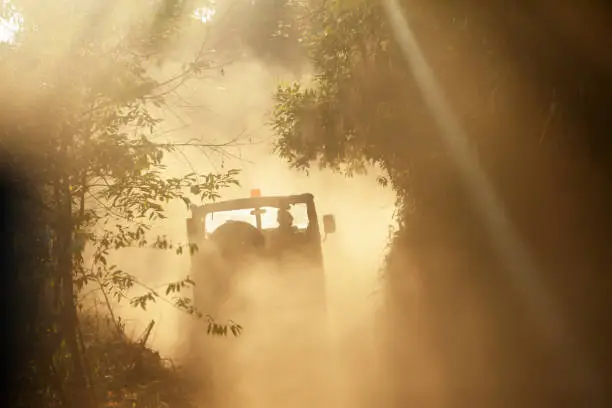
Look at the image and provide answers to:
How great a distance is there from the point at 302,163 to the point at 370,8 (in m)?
5.74

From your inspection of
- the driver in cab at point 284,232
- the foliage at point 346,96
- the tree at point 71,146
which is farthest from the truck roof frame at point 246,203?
the tree at point 71,146

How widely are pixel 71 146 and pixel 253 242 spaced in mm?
4497

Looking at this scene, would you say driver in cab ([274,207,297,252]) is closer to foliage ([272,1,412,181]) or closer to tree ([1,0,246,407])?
foliage ([272,1,412,181])

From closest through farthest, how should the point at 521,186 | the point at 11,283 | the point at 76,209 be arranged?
the point at 11,283 → the point at 76,209 → the point at 521,186

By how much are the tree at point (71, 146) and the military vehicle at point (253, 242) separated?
3634 mm

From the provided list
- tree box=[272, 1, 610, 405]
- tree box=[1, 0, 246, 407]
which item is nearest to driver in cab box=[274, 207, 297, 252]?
tree box=[272, 1, 610, 405]

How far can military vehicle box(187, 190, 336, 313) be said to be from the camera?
853cm

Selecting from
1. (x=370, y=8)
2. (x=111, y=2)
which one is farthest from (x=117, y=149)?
(x=370, y=8)

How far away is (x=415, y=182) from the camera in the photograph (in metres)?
7.34

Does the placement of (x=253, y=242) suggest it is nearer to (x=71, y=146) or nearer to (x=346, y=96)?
(x=346, y=96)

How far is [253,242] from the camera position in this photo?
8609 millimetres

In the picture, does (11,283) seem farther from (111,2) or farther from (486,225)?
(486,225)

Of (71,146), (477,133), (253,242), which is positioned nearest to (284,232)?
(253,242)

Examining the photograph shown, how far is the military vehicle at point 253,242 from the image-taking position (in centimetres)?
853
